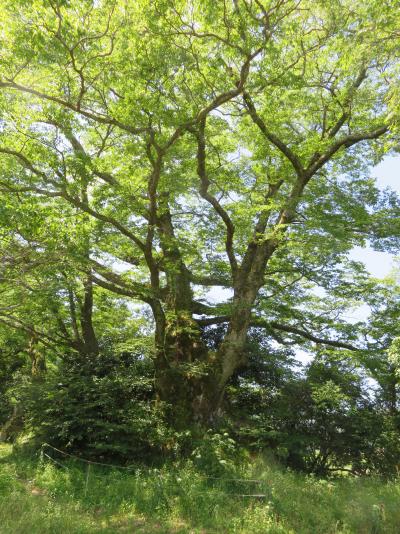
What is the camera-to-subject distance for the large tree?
775 centimetres

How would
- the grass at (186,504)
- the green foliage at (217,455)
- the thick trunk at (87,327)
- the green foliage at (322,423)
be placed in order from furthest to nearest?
the thick trunk at (87,327)
the green foliage at (322,423)
the green foliage at (217,455)
the grass at (186,504)

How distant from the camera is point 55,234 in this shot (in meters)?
8.70

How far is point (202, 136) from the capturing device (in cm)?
932

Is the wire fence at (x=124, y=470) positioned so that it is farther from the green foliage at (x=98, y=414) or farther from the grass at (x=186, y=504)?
the green foliage at (x=98, y=414)

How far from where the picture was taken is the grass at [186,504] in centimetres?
588

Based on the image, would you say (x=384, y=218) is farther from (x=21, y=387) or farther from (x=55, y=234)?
(x=21, y=387)

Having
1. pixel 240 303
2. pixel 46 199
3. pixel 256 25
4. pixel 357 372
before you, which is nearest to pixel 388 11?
pixel 256 25

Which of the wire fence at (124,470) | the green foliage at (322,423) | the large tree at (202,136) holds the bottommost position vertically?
the wire fence at (124,470)

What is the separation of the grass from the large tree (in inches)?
112

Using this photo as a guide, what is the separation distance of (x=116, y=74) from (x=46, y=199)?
3601 millimetres

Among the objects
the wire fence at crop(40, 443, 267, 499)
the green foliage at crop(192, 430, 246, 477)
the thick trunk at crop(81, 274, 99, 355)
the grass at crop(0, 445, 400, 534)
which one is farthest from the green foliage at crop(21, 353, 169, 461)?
the thick trunk at crop(81, 274, 99, 355)

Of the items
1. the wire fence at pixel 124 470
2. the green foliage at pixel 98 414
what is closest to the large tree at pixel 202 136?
the green foliage at pixel 98 414

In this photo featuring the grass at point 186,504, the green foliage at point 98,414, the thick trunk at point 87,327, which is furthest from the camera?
the thick trunk at point 87,327

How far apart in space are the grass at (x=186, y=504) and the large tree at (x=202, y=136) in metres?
2.85
